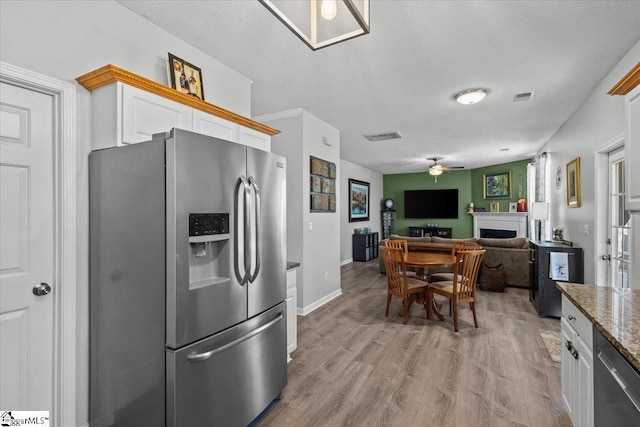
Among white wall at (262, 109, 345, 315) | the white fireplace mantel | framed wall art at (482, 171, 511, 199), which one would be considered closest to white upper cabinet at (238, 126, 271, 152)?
white wall at (262, 109, 345, 315)

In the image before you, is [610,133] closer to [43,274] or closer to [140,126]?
[140,126]

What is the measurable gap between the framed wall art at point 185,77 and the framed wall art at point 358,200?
586 centimetres

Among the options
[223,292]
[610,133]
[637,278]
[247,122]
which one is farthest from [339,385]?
[610,133]

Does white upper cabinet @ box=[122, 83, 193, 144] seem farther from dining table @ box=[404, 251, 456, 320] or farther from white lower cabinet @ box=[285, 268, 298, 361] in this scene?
dining table @ box=[404, 251, 456, 320]

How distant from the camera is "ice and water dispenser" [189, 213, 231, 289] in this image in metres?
1.55

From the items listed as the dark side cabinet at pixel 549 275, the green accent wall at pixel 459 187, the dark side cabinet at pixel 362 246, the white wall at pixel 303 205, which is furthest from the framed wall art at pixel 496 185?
the white wall at pixel 303 205

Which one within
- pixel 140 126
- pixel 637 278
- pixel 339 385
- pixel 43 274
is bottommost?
pixel 339 385

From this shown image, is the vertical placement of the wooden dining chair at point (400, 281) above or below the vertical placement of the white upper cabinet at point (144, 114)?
below

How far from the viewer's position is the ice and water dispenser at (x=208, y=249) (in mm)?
1555

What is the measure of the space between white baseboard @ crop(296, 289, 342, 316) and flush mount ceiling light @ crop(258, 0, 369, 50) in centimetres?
333

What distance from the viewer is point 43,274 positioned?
5.60 ft

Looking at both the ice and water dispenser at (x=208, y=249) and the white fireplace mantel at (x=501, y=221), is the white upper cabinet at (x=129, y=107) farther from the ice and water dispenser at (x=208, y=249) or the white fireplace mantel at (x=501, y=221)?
the white fireplace mantel at (x=501, y=221)

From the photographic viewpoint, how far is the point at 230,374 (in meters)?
1.71

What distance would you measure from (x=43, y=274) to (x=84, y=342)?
457 millimetres
